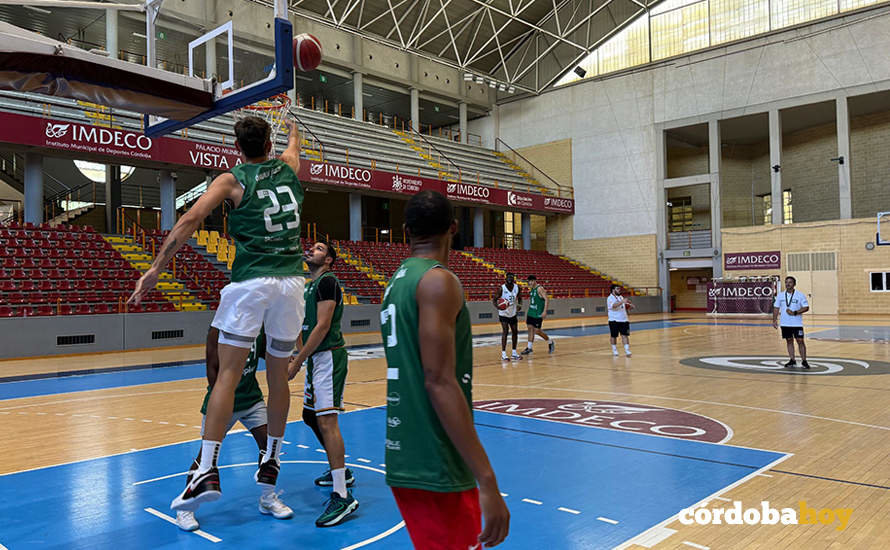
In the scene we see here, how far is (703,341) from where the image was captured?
15883mm

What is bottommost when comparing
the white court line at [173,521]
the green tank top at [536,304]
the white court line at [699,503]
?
the white court line at [699,503]

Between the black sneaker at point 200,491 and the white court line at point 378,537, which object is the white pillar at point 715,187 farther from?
the black sneaker at point 200,491

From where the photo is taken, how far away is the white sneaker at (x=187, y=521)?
354cm

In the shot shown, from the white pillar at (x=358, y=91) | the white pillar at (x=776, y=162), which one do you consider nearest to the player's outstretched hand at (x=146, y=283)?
the white pillar at (x=358, y=91)

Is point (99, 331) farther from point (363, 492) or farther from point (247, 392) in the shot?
point (363, 492)

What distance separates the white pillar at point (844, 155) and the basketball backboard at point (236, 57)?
89.2ft

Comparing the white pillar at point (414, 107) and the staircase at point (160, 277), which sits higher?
the white pillar at point (414, 107)

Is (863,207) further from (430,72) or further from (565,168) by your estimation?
(430,72)

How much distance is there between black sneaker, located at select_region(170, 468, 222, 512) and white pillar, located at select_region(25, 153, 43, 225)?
710 inches

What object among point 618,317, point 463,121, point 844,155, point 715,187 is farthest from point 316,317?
point 463,121

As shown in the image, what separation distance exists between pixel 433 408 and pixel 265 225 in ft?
6.53

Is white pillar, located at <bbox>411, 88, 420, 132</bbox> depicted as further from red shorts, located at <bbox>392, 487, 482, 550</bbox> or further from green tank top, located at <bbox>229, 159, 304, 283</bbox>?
red shorts, located at <bbox>392, 487, 482, 550</bbox>

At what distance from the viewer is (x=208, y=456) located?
10.7ft

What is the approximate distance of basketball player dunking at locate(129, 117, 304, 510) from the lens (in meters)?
3.25
